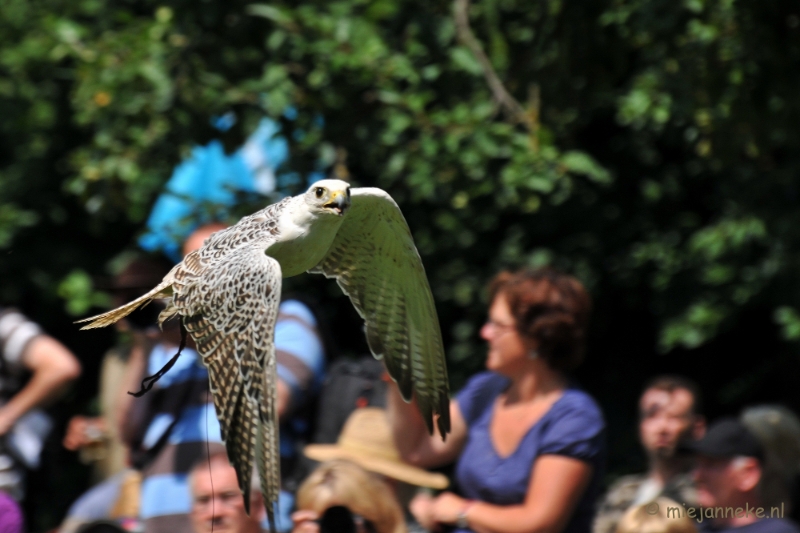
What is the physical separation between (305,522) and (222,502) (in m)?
0.26

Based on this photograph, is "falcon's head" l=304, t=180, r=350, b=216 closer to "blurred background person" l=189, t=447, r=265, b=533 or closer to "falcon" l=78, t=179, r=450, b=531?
"falcon" l=78, t=179, r=450, b=531

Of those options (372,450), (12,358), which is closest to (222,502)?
(372,450)

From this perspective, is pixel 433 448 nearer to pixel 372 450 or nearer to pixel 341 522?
pixel 372 450

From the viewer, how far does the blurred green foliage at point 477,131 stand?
485 cm

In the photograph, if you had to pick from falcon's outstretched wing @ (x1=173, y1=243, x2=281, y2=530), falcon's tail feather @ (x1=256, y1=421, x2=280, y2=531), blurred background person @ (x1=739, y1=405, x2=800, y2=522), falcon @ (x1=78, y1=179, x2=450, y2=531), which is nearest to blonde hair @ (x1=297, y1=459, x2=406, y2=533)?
falcon @ (x1=78, y1=179, x2=450, y2=531)

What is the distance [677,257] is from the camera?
19.4 ft

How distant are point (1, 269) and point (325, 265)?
3.49m

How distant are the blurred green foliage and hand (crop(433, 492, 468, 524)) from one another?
173 cm

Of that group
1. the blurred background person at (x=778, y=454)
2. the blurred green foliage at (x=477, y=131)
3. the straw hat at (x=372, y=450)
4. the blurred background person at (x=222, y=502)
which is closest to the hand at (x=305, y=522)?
the blurred background person at (x=222, y=502)

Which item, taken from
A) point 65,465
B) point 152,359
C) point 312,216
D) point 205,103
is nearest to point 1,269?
point 65,465

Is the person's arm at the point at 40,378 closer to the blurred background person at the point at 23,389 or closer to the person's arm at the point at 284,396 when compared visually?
the blurred background person at the point at 23,389

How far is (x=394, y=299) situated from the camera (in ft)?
11.3

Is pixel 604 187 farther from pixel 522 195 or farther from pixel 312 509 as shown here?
pixel 312 509

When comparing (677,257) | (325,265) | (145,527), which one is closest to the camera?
(325,265)
